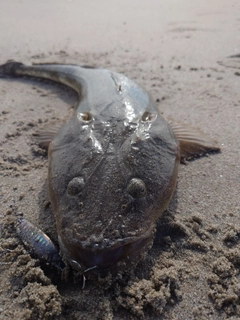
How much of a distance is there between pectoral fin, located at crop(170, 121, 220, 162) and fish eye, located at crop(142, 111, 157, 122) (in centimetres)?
38

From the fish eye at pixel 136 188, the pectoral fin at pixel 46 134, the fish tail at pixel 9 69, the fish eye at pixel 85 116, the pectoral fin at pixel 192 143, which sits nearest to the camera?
the fish eye at pixel 136 188

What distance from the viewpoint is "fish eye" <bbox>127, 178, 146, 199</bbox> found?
2.08m

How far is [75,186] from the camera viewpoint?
213 centimetres

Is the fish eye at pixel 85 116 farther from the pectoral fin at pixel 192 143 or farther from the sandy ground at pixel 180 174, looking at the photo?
the pectoral fin at pixel 192 143

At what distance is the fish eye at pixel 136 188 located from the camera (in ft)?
6.84

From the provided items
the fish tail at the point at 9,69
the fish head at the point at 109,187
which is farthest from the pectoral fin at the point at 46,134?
the fish tail at the point at 9,69

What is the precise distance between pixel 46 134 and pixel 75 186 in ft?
4.73

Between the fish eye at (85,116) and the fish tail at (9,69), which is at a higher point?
the fish eye at (85,116)

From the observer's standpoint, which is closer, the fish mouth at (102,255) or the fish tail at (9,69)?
the fish mouth at (102,255)

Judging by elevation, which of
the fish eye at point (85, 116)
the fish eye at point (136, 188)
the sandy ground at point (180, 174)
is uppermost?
the fish eye at point (85, 116)

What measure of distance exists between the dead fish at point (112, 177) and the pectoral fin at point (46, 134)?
45cm

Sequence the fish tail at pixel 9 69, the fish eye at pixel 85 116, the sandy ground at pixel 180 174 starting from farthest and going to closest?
1. the fish tail at pixel 9 69
2. the fish eye at pixel 85 116
3. the sandy ground at pixel 180 174

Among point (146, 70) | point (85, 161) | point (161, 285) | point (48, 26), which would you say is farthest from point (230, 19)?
point (161, 285)

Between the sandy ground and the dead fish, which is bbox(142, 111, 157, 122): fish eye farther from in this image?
the sandy ground
